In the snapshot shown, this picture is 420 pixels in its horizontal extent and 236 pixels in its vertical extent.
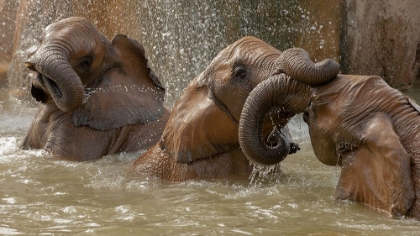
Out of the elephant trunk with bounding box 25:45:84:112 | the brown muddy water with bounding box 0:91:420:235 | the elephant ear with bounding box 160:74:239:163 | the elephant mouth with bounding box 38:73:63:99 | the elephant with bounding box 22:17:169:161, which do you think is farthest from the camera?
the elephant with bounding box 22:17:169:161

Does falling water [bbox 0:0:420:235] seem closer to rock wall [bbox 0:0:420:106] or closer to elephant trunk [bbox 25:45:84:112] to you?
elephant trunk [bbox 25:45:84:112]

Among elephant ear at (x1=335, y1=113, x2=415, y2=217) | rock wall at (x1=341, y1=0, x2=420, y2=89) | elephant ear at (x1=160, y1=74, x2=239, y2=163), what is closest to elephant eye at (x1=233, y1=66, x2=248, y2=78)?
elephant ear at (x1=160, y1=74, x2=239, y2=163)

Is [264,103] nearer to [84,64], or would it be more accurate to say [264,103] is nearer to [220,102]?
[220,102]

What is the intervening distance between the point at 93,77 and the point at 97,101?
25 cm

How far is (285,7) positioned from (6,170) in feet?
24.3

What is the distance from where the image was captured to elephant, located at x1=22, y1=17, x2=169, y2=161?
370 inches

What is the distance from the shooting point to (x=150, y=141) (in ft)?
32.4

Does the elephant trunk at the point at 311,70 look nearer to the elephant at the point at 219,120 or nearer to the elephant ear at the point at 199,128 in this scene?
the elephant at the point at 219,120

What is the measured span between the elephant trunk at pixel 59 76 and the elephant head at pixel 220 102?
5.37 ft

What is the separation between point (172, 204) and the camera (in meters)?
6.98

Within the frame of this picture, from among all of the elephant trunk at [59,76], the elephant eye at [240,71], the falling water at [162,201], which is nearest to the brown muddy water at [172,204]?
the falling water at [162,201]

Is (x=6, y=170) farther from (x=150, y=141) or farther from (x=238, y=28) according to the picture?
(x=238, y=28)

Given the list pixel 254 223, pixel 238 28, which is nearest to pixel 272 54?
pixel 254 223

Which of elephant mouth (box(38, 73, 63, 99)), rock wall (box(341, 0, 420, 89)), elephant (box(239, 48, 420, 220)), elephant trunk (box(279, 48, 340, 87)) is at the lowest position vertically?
elephant (box(239, 48, 420, 220))
